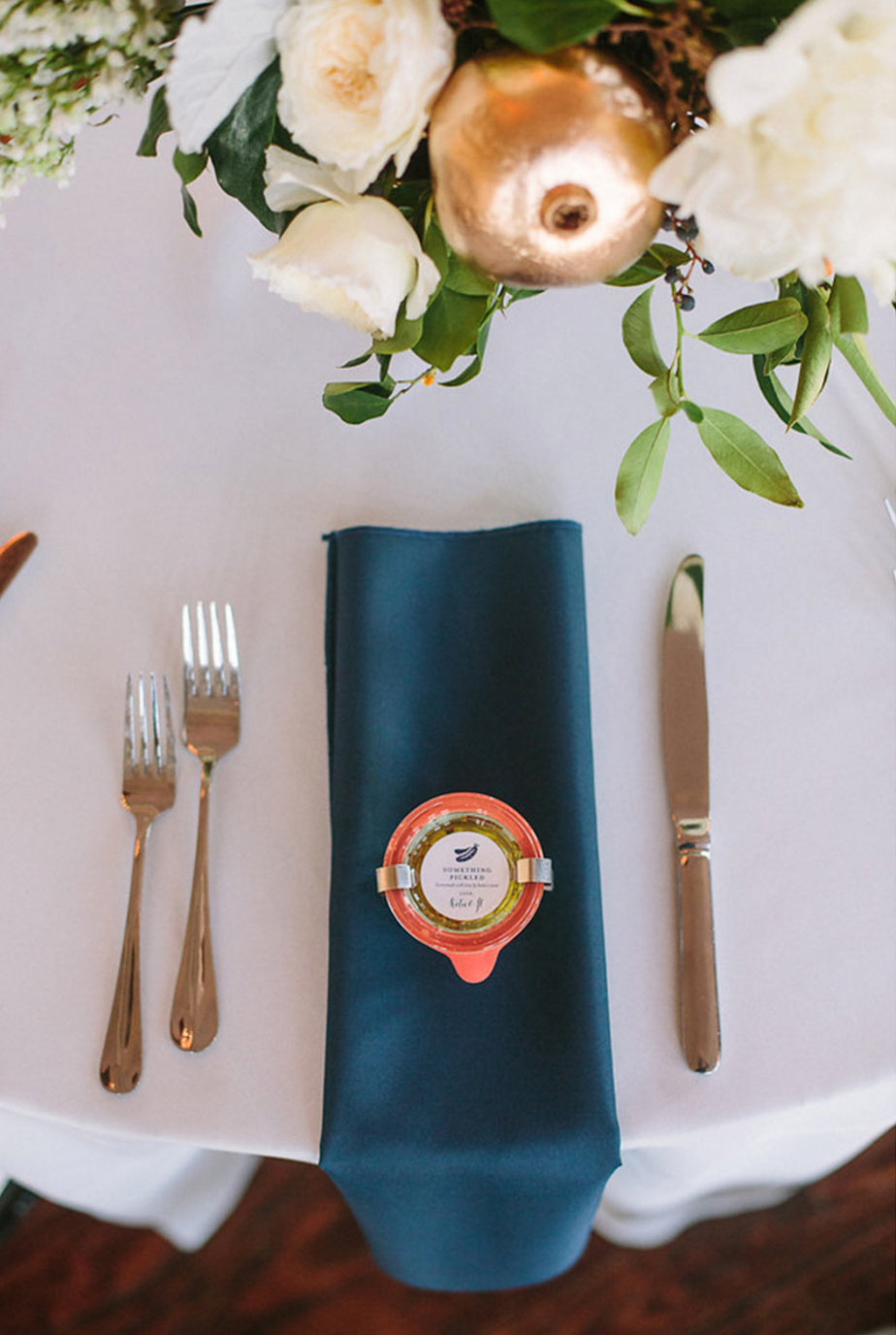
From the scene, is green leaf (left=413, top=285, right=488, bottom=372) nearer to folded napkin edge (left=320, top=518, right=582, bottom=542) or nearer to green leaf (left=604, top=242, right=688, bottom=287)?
green leaf (left=604, top=242, right=688, bottom=287)

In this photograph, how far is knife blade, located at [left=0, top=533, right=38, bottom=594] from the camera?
2.71 feet

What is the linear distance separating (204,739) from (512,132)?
0.50m

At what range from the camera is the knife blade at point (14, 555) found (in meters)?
0.83

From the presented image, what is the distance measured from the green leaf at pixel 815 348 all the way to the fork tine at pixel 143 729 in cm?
50

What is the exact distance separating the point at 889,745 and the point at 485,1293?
1.03 metres

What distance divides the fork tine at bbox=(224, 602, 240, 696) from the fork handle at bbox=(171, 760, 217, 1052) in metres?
0.11

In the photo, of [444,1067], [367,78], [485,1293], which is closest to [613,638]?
[444,1067]

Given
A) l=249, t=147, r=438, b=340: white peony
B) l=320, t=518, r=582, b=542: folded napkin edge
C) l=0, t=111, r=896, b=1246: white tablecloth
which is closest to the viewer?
l=249, t=147, r=438, b=340: white peony

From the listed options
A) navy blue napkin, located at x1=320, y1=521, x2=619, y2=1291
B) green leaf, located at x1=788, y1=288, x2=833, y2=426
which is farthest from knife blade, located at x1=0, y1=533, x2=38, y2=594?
green leaf, located at x1=788, y1=288, x2=833, y2=426

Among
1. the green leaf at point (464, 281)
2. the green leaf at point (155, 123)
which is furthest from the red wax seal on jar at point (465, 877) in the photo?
the green leaf at point (155, 123)

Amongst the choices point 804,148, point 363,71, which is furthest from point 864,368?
point 363,71

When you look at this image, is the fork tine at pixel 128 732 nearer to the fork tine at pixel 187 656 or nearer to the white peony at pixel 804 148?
the fork tine at pixel 187 656

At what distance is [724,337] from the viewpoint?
542 mm

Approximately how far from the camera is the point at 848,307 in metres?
0.52
